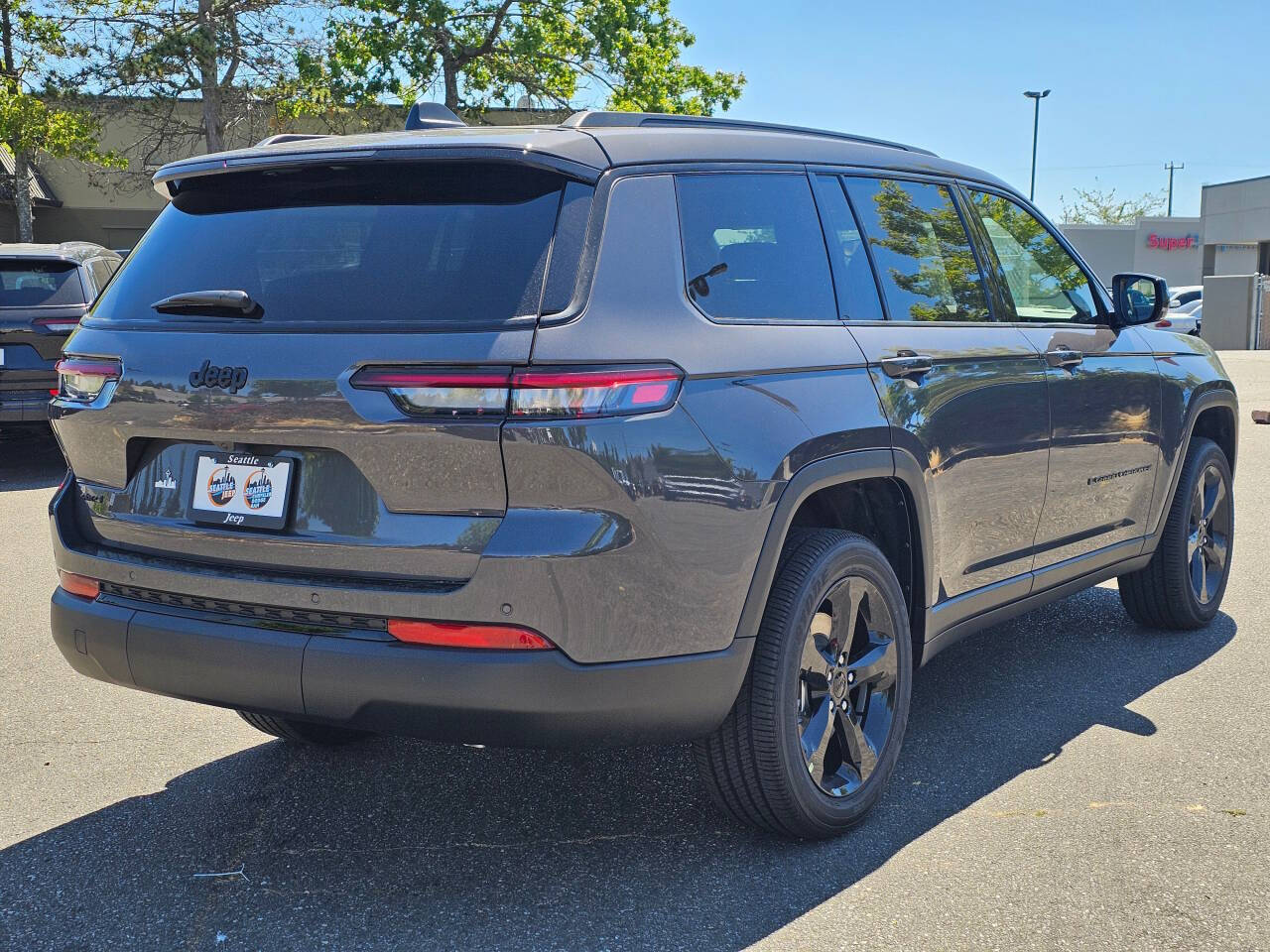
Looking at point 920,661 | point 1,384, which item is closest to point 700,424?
point 920,661

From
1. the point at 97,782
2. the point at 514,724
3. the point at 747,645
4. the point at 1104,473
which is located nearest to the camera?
the point at 514,724

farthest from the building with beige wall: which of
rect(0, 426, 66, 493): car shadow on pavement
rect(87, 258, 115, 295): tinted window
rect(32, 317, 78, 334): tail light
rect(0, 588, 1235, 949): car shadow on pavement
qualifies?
rect(0, 588, 1235, 949): car shadow on pavement

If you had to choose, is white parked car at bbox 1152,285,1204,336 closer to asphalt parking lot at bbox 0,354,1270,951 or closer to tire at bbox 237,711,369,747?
asphalt parking lot at bbox 0,354,1270,951

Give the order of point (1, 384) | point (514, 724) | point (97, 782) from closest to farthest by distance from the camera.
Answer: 1. point (514, 724)
2. point (97, 782)
3. point (1, 384)

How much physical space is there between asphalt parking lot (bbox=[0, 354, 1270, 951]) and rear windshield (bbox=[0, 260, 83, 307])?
6.40 meters

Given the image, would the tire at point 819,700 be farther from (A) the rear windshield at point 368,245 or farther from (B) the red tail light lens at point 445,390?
(A) the rear windshield at point 368,245

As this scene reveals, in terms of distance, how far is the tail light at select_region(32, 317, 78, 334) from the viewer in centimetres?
1037

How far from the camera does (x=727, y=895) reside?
3219 millimetres

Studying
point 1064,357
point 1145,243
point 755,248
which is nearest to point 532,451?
point 755,248

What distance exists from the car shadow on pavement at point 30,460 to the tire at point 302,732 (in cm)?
621

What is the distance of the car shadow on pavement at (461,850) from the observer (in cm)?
306

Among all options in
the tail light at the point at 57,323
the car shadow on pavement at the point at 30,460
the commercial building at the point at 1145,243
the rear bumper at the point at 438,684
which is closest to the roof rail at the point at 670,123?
the rear bumper at the point at 438,684

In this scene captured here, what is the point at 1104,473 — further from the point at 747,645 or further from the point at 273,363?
the point at 273,363

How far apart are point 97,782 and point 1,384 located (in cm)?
724
